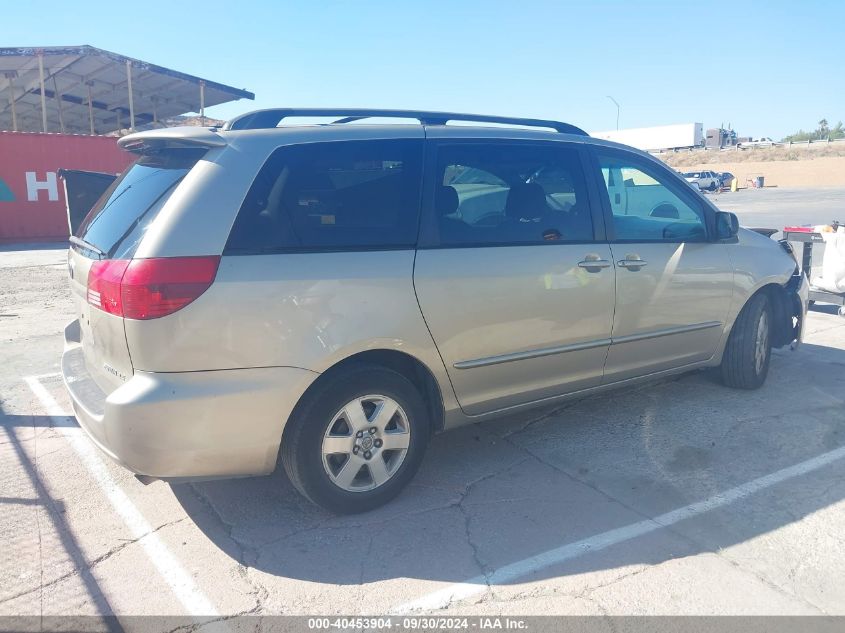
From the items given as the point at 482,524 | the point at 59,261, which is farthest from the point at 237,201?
the point at 59,261

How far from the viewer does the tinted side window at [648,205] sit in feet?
14.0

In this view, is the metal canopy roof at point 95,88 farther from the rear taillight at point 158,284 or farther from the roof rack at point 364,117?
the rear taillight at point 158,284

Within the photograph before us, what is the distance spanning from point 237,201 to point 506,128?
1.75 metres

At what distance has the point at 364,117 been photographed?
146 inches

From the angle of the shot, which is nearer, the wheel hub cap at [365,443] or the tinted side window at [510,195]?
the wheel hub cap at [365,443]

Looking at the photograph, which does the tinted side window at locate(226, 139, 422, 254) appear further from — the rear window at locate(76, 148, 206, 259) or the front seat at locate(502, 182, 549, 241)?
the front seat at locate(502, 182, 549, 241)

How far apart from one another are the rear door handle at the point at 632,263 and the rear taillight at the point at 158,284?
245cm

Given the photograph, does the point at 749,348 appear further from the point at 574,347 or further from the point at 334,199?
the point at 334,199

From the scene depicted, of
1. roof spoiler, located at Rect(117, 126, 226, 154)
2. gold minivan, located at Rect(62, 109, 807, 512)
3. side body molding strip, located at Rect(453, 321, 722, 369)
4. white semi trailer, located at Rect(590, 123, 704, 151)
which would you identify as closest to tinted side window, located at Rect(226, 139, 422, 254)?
gold minivan, located at Rect(62, 109, 807, 512)

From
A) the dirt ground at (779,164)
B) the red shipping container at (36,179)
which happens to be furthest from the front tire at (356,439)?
the dirt ground at (779,164)

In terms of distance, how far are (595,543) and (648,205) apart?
2555mm

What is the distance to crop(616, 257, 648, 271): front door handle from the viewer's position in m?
4.05

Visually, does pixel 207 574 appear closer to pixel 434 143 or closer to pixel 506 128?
pixel 434 143

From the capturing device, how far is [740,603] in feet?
8.72
